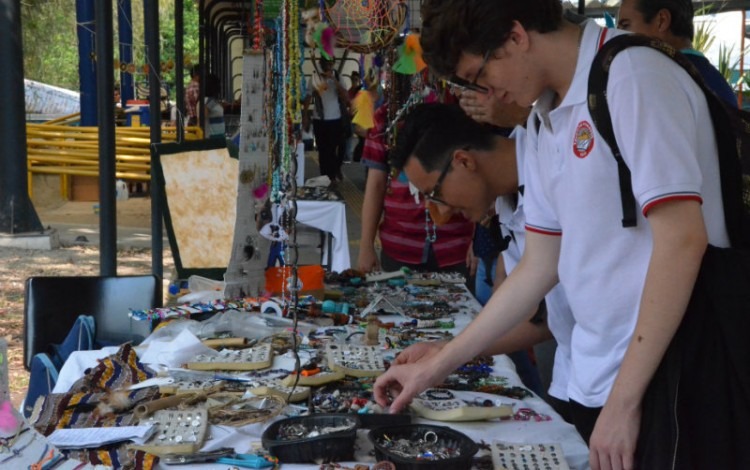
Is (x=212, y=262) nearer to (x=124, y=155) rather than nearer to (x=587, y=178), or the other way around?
(x=587, y=178)

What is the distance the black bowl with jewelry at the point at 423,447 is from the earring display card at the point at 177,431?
346 millimetres

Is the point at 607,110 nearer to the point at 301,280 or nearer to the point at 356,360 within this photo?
the point at 356,360

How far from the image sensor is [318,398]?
2.11 metres

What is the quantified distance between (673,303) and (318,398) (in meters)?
0.97

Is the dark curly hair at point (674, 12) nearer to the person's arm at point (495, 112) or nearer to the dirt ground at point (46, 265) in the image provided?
the person's arm at point (495, 112)

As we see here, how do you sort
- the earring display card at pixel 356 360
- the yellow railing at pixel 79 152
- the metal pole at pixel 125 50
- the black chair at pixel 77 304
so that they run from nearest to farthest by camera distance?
the earring display card at pixel 356 360 → the black chair at pixel 77 304 → the yellow railing at pixel 79 152 → the metal pole at pixel 125 50

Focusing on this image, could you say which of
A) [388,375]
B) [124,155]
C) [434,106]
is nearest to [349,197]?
[124,155]

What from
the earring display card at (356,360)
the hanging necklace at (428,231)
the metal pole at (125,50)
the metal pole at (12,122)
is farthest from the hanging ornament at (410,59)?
the metal pole at (125,50)

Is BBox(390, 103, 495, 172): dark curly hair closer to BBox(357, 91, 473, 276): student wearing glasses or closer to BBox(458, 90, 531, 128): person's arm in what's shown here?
BBox(458, 90, 531, 128): person's arm

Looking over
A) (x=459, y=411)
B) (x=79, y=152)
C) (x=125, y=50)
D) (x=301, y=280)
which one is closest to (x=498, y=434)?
(x=459, y=411)

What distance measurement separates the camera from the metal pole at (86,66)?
42.2 ft

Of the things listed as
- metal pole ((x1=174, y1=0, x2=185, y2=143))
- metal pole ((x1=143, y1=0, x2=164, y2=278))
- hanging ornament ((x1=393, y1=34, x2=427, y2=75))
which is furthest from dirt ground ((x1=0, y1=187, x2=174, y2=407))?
hanging ornament ((x1=393, y1=34, x2=427, y2=75))

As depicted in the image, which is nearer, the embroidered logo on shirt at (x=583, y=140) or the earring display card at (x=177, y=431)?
the embroidered logo on shirt at (x=583, y=140)

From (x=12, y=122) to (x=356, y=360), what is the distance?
6.38 metres
